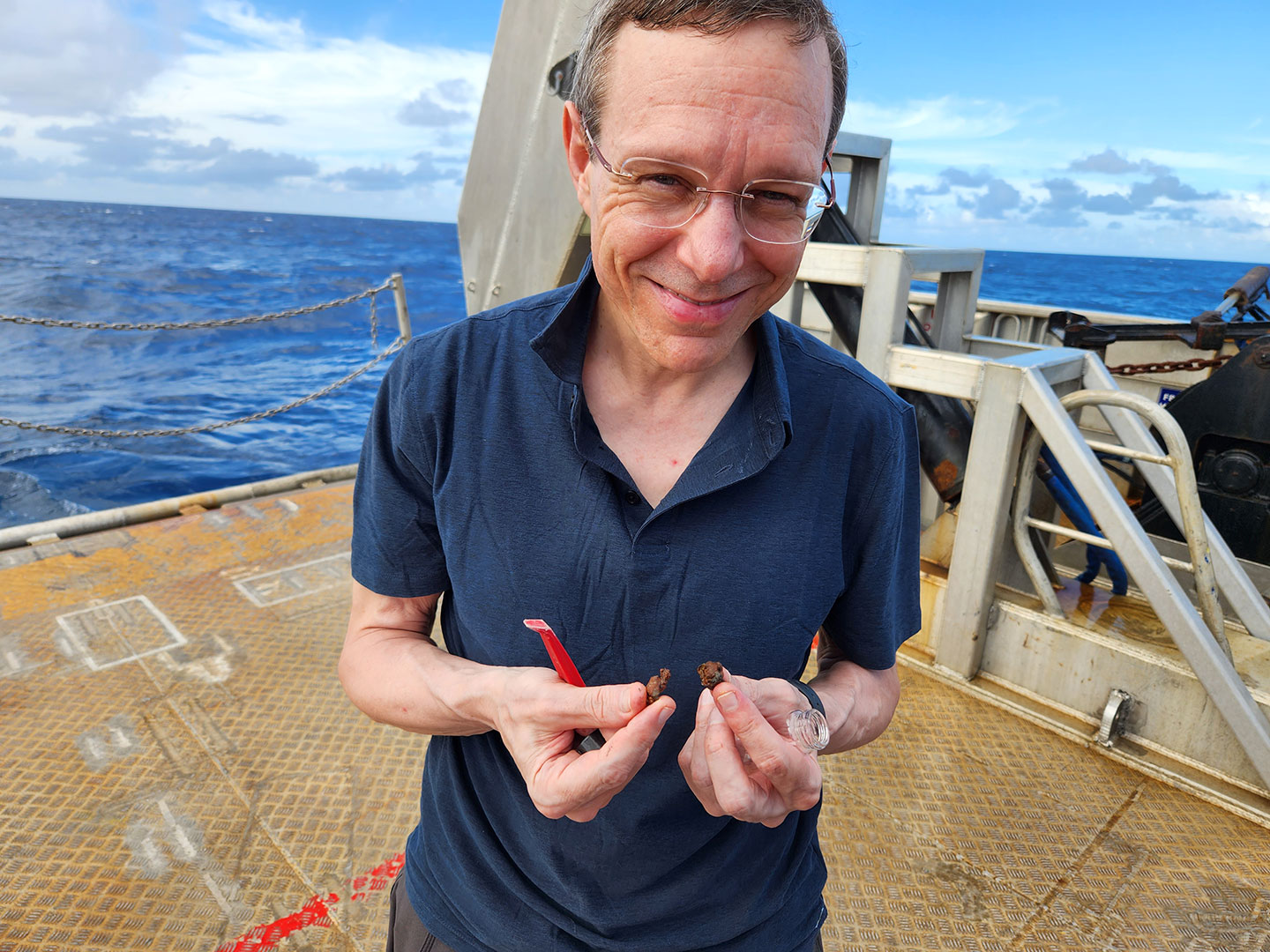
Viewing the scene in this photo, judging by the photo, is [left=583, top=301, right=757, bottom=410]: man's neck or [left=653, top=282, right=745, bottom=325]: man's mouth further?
[left=583, top=301, right=757, bottom=410]: man's neck

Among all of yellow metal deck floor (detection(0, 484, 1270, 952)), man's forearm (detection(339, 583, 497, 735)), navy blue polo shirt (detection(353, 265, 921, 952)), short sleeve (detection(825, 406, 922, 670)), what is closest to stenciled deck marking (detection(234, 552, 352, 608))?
yellow metal deck floor (detection(0, 484, 1270, 952))

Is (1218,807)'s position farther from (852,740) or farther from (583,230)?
(583,230)

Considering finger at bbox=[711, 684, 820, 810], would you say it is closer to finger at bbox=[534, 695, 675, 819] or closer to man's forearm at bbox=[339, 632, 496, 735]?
finger at bbox=[534, 695, 675, 819]

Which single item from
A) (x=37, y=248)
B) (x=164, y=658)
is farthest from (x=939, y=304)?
(x=37, y=248)

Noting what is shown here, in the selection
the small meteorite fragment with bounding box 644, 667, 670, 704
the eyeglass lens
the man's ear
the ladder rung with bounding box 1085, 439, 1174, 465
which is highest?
the man's ear

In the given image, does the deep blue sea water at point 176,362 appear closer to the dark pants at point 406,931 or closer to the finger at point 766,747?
the dark pants at point 406,931

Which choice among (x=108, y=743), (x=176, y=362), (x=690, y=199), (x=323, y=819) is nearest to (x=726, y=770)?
(x=690, y=199)

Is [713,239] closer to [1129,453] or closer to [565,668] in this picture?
[565,668]
